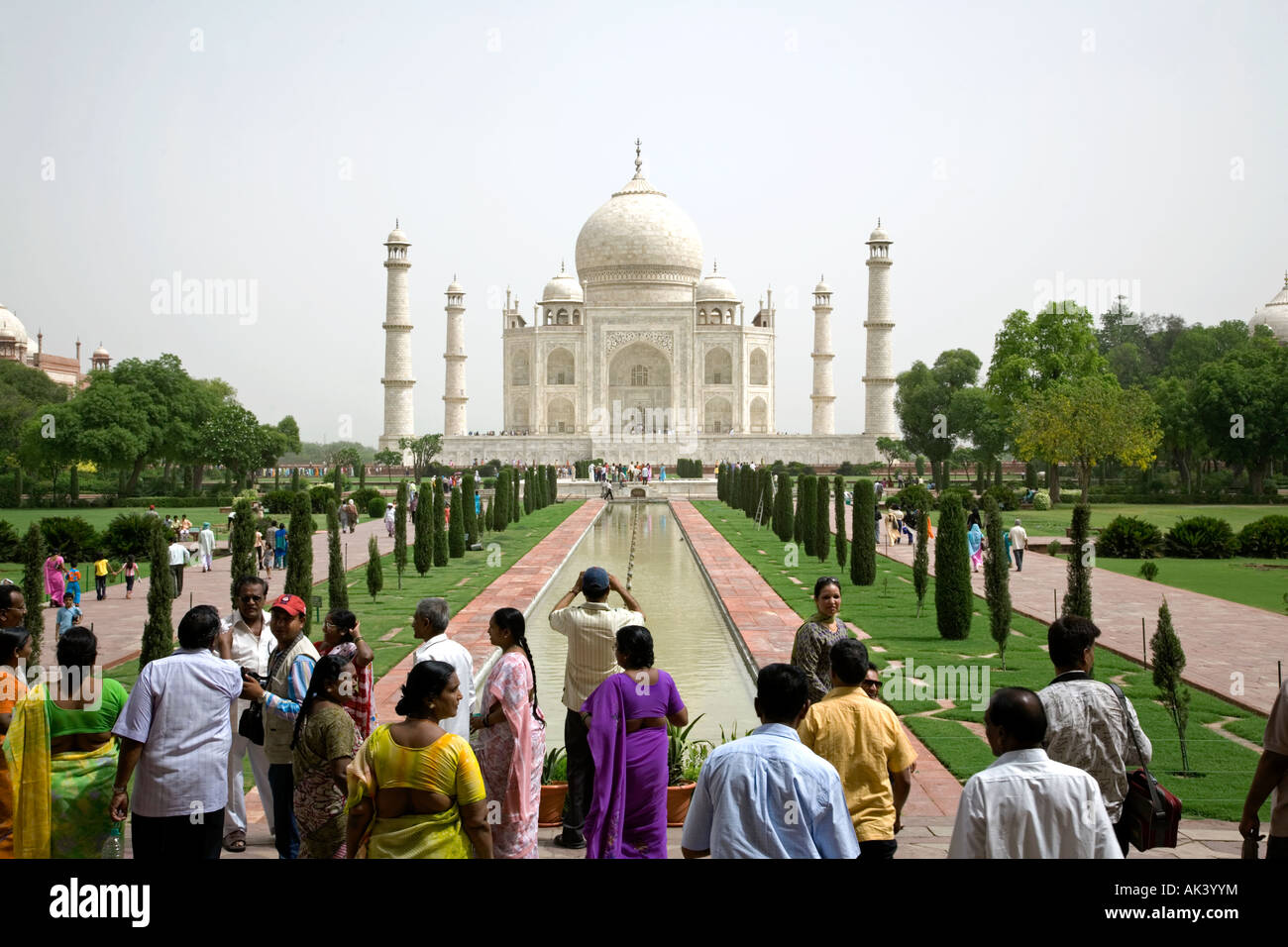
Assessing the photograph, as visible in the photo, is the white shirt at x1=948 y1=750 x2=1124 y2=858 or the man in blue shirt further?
the man in blue shirt

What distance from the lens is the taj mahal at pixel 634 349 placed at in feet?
136

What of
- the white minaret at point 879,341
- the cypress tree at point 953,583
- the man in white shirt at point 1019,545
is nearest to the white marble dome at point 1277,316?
the white minaret at point 879,341

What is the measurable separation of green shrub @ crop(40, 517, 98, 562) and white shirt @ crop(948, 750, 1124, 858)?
13800 millimetres

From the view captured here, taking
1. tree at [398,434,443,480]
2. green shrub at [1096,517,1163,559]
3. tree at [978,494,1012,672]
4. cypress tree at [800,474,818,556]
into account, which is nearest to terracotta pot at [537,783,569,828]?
tree at [978,494,1012,672]

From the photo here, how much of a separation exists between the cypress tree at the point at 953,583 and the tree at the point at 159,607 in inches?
200

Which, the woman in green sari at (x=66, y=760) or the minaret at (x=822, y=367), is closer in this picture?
the woman in green sari at (x=66, y=760)

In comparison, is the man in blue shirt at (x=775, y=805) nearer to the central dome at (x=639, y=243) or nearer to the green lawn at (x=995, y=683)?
the green lawn at (x=995, y=683)

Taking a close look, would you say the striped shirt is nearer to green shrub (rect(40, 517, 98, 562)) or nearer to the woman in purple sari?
the woman in purple sari

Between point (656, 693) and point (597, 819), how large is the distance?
369 millimetres

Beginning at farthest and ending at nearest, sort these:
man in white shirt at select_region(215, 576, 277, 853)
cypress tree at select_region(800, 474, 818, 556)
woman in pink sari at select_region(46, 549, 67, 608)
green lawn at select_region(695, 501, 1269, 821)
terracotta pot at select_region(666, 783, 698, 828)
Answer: cypress tree at select_region(800, 474, 818, 556) < woman in pink sari at select_region(46, 549, 67, 608) < green lawn at select_region(695, 501, 1269, 821) < terracotta pot at select_region(666, 783, 698, 828) < man in white shirt at select_region(215, 576, 277, 853)

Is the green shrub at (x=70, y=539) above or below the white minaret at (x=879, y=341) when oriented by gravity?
below

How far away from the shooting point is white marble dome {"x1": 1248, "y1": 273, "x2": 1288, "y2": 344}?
138 feet
